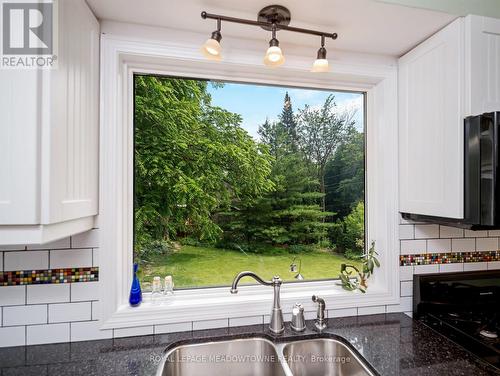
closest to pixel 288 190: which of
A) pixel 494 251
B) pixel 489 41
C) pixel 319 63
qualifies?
pixel 319 63

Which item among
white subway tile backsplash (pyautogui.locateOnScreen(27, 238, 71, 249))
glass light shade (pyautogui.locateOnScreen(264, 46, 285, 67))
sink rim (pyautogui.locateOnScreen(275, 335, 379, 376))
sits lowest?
sink rim (pyautogui.locateOnScreen(275, 335, 379, 376))

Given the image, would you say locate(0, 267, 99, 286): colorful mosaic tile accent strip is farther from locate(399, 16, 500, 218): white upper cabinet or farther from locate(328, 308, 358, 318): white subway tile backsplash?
locate(399, 16, 500, 218): white upper cabinet

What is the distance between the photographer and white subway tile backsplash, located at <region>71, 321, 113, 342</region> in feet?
3.71

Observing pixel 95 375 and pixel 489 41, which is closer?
pixel 95 375

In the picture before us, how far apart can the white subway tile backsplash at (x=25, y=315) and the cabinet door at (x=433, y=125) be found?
5.53ft

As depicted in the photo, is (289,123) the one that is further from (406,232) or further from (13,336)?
(13,336)

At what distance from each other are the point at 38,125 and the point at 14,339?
910 millimetres

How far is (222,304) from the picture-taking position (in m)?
1.27

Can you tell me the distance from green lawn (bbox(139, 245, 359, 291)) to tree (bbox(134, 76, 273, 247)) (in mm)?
112

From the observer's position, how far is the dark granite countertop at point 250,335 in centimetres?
97

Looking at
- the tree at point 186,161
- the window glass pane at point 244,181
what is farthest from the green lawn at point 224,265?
the tree at point 186,161

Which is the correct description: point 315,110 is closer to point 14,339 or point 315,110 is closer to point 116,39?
point 116,39

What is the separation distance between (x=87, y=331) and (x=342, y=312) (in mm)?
1160

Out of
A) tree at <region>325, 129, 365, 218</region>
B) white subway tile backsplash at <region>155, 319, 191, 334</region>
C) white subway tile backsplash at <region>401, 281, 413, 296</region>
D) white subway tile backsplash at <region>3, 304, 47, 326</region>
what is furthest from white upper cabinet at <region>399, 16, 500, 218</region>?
white subway tile backsplash at <region>3, 304, 47, 326</region>
